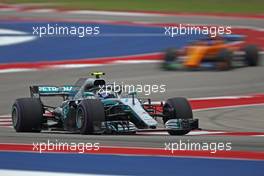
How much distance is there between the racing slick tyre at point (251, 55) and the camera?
1834cm

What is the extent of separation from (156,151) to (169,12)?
65.6 feet

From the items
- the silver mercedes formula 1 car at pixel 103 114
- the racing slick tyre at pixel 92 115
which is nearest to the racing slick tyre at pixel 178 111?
the silver mercedes formula 1 car at pixel 103 114

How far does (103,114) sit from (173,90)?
18.4 ft

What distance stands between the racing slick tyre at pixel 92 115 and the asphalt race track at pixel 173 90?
0.11m

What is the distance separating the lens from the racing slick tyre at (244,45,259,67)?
60.2 feet

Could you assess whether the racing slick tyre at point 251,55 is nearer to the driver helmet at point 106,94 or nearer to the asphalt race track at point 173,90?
the asphalt race track at point 173,90

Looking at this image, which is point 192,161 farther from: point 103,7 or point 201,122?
point 103,7

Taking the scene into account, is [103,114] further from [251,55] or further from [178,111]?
[251,55]

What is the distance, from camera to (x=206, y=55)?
18062mm

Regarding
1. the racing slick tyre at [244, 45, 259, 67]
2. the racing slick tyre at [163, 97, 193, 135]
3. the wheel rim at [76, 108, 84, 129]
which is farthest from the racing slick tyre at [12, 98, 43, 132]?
the racing slick tyre at [244, 45, 259, 67]

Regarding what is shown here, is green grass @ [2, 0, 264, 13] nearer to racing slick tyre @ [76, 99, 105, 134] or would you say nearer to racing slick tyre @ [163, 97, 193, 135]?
racing slick tyre @ [163, 97, 193, 135]

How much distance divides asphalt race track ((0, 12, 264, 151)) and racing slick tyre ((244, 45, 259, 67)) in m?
0.23

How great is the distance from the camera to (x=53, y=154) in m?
8.95

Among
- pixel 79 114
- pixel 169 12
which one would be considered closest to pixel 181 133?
pixel 79 114
